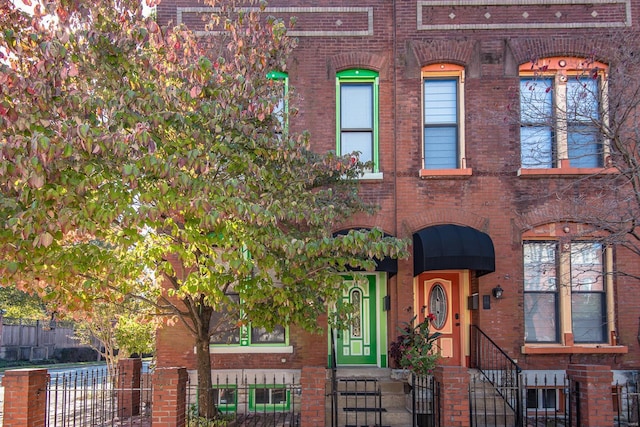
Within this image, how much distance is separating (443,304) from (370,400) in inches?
116

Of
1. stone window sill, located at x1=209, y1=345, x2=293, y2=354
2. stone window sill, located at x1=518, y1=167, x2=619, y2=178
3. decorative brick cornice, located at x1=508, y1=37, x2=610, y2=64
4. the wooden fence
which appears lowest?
the wooden fence

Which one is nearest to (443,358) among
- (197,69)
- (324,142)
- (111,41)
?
(324,142)

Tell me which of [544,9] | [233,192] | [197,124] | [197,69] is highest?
[544,9]

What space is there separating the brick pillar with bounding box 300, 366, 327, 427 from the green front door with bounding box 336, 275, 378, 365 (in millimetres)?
4313

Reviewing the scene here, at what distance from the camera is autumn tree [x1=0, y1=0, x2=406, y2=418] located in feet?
21.6

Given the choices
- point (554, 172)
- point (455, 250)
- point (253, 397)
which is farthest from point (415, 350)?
point (554, 172)

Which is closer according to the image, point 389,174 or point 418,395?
point 418,395

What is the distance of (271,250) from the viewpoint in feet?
28.2

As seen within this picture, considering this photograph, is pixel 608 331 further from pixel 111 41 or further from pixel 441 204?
pixel 111 41

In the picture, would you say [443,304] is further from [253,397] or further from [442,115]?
[253,397]

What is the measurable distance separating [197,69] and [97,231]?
2374 mm

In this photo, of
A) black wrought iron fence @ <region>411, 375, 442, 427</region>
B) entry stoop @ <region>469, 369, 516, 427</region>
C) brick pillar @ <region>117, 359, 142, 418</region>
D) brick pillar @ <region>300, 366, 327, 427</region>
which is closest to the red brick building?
brick pillar @ <region>117, 359, 142, 418</region>

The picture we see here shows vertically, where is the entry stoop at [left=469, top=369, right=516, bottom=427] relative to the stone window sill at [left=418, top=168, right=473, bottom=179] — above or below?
below

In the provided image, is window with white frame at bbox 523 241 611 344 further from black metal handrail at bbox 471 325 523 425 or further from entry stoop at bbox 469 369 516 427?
entry stoop at bbox 469 369 516 427
